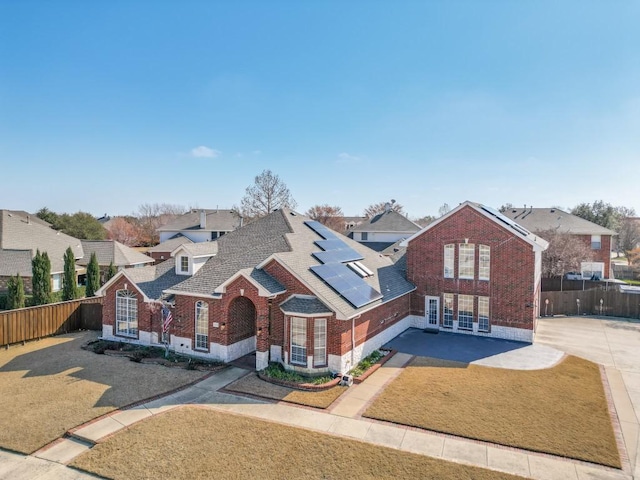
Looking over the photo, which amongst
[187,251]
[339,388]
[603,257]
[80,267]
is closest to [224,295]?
[187,251]

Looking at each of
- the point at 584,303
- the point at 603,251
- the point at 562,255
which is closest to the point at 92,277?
the point at 584,303

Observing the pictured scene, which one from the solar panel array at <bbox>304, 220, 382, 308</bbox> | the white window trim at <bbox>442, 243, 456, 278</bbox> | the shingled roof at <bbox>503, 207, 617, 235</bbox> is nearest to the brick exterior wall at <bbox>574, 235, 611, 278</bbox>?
A: the shingled roof at <bbox>503, 207, 617, 235</bbox>

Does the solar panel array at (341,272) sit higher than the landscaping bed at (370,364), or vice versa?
the solar panel array at (341,272)

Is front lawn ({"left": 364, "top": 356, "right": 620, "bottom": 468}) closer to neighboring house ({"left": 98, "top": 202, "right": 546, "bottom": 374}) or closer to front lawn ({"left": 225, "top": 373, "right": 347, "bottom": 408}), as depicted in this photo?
front lawn ({"left": 225, "top": 373, "right": 347, "bottom": 408})

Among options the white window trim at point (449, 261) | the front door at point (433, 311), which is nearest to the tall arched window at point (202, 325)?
the front door at point (433, 311)

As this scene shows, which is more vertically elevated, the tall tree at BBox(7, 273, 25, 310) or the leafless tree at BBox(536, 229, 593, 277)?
the leafless tree at BBox(536, 229, 593, 277)

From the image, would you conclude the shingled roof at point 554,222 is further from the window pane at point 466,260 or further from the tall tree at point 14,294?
the tall tree at point 14,294

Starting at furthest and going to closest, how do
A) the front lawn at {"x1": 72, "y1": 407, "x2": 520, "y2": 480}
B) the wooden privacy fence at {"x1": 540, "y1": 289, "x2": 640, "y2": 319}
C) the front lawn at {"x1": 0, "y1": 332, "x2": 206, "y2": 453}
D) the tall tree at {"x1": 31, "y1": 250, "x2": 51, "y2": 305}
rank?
the wooden privacy fence at {"x1": 540, "y1": 289, "x2": 640, "y2": 319}
the tall tree at {"x1": 31, "y1": 250, "x2": 51, "y2": 305}
the front lawn at {"x1": 0, "y1": 332, "x2": 206, "y2": 453}
the front lawn at {"x1": 72, "y1": 407, "x2": 520, "y2": 480}
